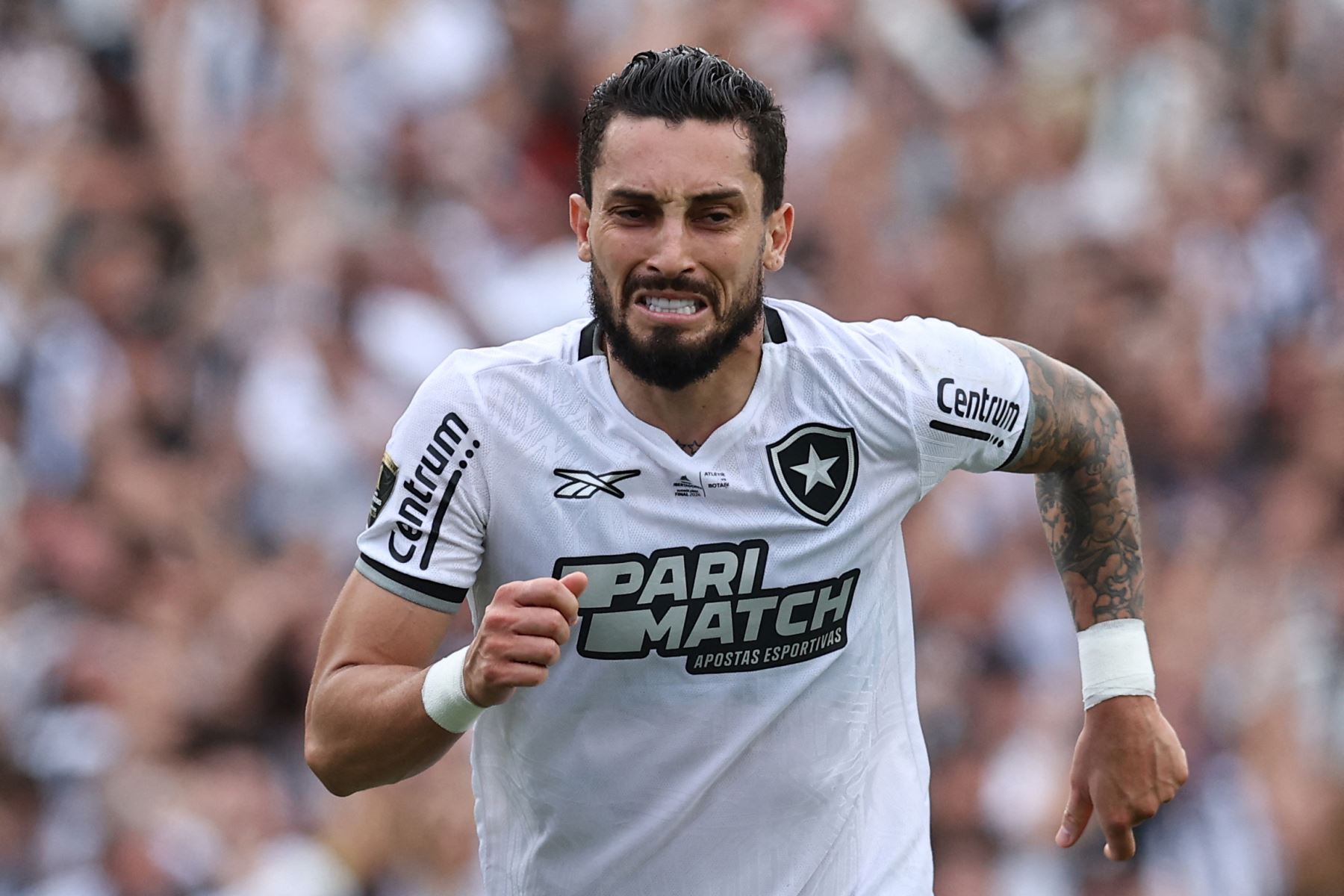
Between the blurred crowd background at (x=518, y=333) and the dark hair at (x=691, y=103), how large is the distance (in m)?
3.82

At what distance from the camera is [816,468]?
156 inches

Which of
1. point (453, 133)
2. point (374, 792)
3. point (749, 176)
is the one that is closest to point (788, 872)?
point (749, 176)

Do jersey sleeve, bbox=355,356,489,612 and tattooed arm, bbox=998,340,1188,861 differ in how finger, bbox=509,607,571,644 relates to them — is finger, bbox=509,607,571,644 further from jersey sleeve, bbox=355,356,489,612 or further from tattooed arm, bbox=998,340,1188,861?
tattooed arm, bbox=998,340,1188,861

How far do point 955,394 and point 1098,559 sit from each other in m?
0.67

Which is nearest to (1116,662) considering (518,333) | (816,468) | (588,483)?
(816,468)

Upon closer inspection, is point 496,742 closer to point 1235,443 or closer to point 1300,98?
point 1235,443

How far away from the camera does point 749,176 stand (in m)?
3.83

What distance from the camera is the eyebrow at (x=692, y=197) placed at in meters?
3.73

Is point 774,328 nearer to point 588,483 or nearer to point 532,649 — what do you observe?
point 588,483

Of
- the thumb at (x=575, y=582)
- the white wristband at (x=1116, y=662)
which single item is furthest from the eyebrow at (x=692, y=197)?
the white wristband at (x=1116, y=662)

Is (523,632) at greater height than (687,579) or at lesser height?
lesser

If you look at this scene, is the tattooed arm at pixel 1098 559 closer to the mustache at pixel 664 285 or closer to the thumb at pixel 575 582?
the mustache at pixel 664 285

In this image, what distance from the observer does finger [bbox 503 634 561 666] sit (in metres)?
3.18

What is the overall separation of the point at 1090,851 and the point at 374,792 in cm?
286
